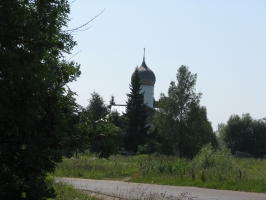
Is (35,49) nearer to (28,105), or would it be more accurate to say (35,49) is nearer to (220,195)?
(28,105)

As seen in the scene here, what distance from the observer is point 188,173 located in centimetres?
2575

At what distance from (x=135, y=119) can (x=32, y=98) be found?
59919 millimetres

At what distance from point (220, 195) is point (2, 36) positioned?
42.0ft

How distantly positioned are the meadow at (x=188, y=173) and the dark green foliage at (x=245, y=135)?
1972 inches

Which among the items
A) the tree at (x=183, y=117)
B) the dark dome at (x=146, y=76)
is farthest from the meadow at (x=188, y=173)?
the dark dome at (x=146, y=76)

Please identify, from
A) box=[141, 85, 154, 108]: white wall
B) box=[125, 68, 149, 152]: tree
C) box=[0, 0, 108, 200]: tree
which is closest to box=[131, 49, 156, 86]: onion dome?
box=[141, 85, 154, 108]: white wall

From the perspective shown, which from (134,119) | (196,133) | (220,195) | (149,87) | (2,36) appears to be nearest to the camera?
(2,36)

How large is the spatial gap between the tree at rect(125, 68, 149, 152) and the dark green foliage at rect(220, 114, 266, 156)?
21.1m

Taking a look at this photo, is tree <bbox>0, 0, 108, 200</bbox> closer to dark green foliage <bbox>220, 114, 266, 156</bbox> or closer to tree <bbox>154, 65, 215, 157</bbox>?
tree <bbox>154, 65, 215, 157</bbox>

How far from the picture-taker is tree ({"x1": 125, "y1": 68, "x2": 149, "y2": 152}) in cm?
6700

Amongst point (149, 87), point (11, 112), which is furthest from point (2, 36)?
point (149, 87)

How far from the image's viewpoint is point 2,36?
7047 millimetres

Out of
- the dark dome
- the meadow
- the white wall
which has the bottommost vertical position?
the meadow

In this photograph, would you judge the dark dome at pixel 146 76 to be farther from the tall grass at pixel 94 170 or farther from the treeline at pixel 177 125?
the tall grass at pixel 94 170
